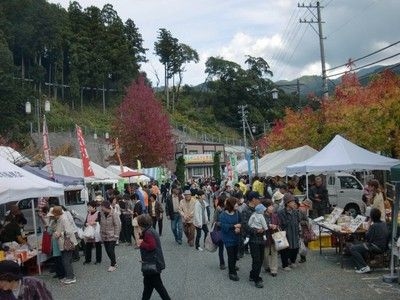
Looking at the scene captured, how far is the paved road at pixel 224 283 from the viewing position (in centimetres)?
894

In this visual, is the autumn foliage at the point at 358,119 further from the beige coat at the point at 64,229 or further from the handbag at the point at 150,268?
the handbag at the point at 150,268

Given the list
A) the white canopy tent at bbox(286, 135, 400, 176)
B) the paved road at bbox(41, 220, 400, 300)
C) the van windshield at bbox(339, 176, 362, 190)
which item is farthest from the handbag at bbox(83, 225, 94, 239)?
the van windshield at bbox(339, 176, 362, 190)

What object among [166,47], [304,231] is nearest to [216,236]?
[304,231]

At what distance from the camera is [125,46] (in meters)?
73.1

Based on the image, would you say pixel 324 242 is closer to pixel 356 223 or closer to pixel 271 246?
pixel 356 223

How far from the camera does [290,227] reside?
10.9 m

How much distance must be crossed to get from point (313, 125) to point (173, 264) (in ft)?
60.9

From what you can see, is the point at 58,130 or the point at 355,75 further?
the point at 58,130

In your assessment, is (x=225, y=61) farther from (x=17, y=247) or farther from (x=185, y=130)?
(x=17, y=247)

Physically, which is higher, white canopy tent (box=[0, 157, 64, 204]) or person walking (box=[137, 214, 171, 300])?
white canopy tent (box=[0, 157, 64, 204])

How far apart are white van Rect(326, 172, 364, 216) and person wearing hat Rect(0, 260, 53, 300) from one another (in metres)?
19.1

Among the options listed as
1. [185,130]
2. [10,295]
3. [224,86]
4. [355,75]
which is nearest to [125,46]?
[185,130]

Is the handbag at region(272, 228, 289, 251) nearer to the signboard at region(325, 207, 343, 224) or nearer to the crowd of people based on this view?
the crowd of people

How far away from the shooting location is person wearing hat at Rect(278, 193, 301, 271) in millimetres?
10909
